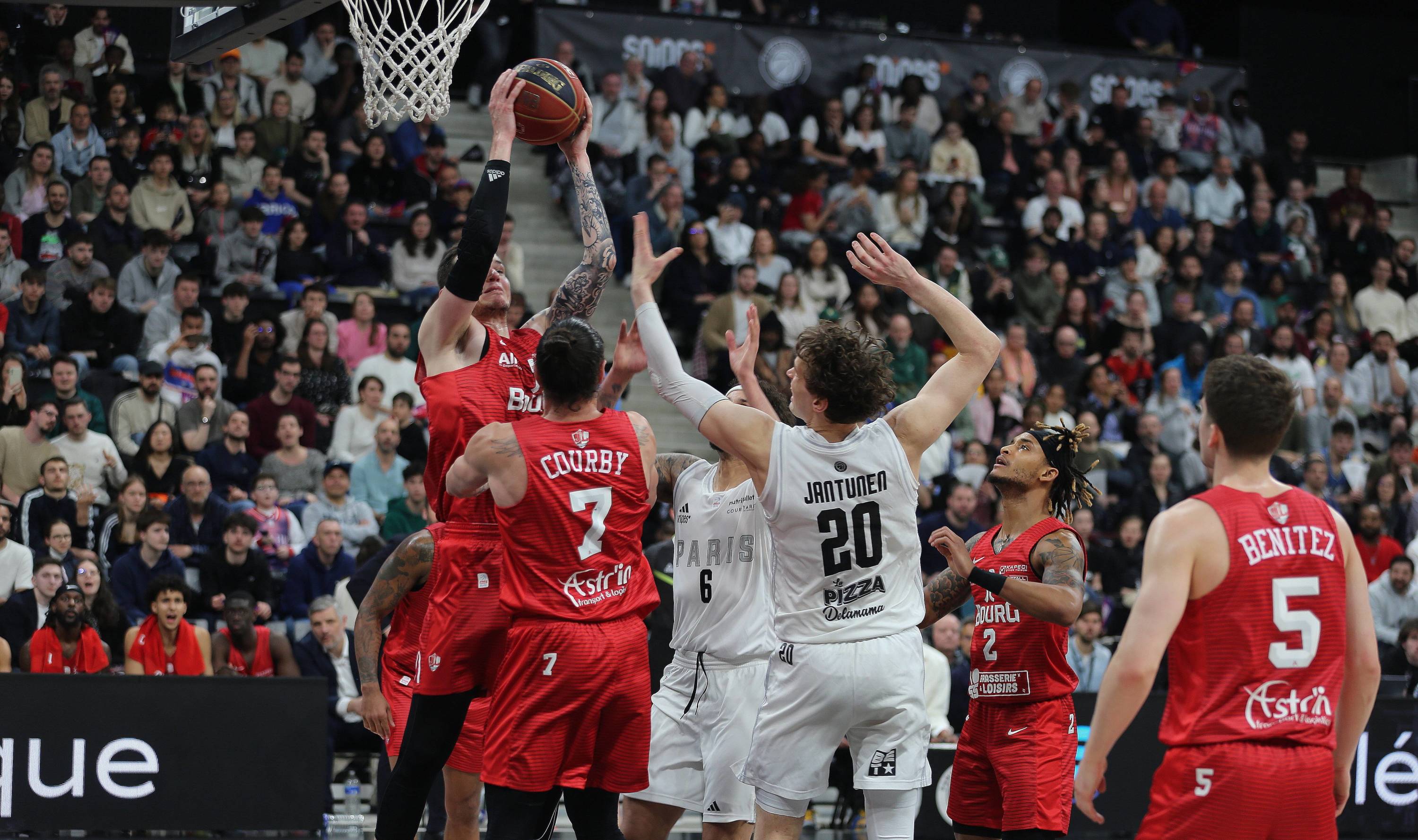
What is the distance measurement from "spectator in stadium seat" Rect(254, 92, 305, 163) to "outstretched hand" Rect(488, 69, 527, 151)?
10.4 metres

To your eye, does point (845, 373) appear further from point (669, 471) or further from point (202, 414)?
point (202, 414)

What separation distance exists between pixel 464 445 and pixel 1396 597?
425 inches

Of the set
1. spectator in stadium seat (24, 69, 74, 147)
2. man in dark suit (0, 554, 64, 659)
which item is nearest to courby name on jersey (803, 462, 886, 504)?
man in dark suit (0, 554, 64, 659)

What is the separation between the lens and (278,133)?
15992mm

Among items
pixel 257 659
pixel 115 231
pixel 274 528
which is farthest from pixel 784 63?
pixel 257 659

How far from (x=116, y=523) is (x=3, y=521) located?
0.85 meters

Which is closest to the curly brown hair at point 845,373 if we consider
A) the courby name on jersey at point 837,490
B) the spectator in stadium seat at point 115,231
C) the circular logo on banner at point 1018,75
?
the courby name on jersey at point 837,490

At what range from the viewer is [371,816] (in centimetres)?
1041

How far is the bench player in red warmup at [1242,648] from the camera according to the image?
423cm

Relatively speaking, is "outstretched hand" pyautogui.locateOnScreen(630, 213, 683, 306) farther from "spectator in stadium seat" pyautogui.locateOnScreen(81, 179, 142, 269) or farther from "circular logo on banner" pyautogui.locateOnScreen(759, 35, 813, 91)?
"circular logo on banner" pyautogui.locateOnScreen(759, 35, 813, 91)

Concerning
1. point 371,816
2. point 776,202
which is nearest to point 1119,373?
point 776,202

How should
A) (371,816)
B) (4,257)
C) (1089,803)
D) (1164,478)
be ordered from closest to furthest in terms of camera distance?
1. (1089,803)
2. (371,816)
3. (4,257)
4. (1164,478)

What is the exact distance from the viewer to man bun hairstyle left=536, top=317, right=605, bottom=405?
5.33 meters

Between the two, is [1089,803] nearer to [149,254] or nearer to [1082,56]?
[149,254]
